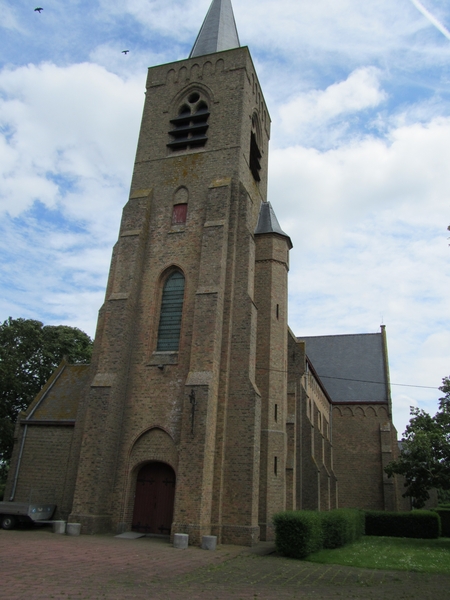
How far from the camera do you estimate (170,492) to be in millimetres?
17516

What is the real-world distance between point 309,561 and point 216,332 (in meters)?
7.99

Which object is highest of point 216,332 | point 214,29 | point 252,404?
point 214,29

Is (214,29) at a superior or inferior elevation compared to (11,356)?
superior

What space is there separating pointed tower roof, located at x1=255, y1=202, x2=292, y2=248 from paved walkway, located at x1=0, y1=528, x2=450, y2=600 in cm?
1351

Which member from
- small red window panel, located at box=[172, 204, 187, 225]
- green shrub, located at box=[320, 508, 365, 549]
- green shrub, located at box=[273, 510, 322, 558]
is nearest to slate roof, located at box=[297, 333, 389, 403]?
green shrub, located at box=[320, 508, 365, 549]

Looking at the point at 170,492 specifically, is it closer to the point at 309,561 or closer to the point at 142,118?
the point at 309,561

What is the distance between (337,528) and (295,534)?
11.5ft

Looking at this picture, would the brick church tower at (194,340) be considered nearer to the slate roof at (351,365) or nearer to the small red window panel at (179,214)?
the small red window panel at (179,214)

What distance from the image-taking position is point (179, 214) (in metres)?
21.7

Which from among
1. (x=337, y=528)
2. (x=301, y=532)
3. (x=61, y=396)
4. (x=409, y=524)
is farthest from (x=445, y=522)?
(x=61, y=396)

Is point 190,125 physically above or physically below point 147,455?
above

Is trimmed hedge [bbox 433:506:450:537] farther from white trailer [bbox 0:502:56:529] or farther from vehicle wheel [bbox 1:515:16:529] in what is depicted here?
vehicle wheel [bbox 1:515:16:529]

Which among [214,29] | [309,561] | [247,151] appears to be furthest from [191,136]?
[309,561]

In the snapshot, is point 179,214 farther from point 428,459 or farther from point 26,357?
point 26,357
